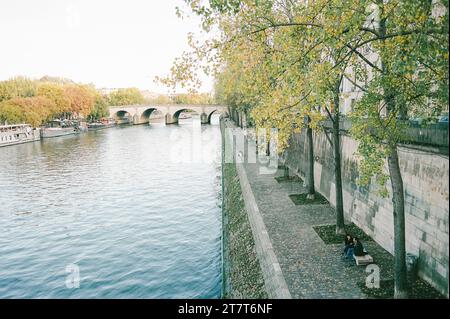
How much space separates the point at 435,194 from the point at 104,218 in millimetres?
22926

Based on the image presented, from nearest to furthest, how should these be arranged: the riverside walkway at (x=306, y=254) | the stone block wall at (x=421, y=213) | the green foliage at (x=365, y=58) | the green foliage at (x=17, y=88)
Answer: the green foliage at (x=365, y=58) → the stone block wall at (x=421, y=213) → the riverside walkway at (x=306, y=254) → the green foliage at (x=17, y=88)

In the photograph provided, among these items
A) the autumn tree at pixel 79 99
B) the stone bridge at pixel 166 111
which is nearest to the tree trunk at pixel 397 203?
the autumn tree at pixel 79 99

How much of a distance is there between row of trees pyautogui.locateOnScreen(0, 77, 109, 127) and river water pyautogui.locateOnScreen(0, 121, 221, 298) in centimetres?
3992

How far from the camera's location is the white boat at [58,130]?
89.5 metres

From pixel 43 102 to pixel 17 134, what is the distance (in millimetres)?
15901

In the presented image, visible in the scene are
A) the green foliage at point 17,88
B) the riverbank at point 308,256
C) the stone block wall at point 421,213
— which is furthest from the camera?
the green foliage at point 17,88

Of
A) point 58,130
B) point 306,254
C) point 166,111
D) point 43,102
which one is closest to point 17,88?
point 43,102

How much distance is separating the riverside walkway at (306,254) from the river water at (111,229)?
12.4 feet

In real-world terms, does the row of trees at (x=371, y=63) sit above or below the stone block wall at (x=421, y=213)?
above

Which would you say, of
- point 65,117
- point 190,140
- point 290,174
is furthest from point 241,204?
point 65,117

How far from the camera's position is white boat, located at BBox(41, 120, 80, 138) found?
8954 centimetres

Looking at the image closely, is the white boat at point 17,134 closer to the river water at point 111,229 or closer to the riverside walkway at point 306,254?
the river water at point 111,229

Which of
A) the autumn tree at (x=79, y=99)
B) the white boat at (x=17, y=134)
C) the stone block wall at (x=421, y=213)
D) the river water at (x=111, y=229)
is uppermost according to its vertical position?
the autumn tree at (x=79, y=99)

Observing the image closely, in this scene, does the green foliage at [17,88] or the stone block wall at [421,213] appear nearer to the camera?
the stone block wall at [421,213]
